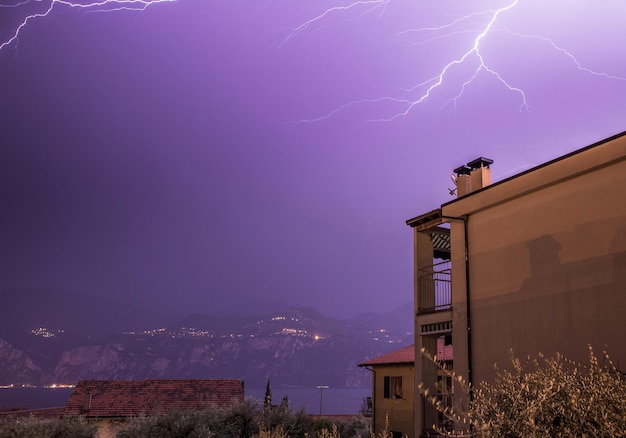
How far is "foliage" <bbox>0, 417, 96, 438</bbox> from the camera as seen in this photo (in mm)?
21616

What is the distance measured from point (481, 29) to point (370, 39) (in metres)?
26.0

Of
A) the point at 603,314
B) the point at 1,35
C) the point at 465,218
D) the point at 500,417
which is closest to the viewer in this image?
the point at 500,417

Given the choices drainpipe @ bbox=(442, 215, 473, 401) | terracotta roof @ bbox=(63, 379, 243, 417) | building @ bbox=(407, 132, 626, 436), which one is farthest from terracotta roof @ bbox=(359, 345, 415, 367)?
Answer: drainpipe @ bbox=(442, 215, 473, 401)

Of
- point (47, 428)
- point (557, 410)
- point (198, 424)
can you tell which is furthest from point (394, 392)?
point (557, 410)

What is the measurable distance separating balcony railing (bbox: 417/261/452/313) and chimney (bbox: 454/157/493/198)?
2209 mm

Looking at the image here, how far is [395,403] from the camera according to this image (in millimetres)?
25953

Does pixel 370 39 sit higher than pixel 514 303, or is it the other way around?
pixel 370 39

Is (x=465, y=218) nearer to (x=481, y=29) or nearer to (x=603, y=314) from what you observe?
(x=603, y=314)

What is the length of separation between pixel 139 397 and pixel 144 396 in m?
0.33

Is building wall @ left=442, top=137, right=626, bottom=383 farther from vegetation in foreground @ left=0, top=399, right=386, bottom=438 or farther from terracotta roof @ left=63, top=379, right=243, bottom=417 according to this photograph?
terracotta roof @ left=63, top=379, right=243, bottom=417

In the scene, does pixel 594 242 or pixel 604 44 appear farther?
pixel 604 44

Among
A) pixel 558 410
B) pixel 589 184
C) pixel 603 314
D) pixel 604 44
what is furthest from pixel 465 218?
pixel 604 44

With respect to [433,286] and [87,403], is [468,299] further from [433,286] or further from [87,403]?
[87,403]

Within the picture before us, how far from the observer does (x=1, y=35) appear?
17675 centimetres
